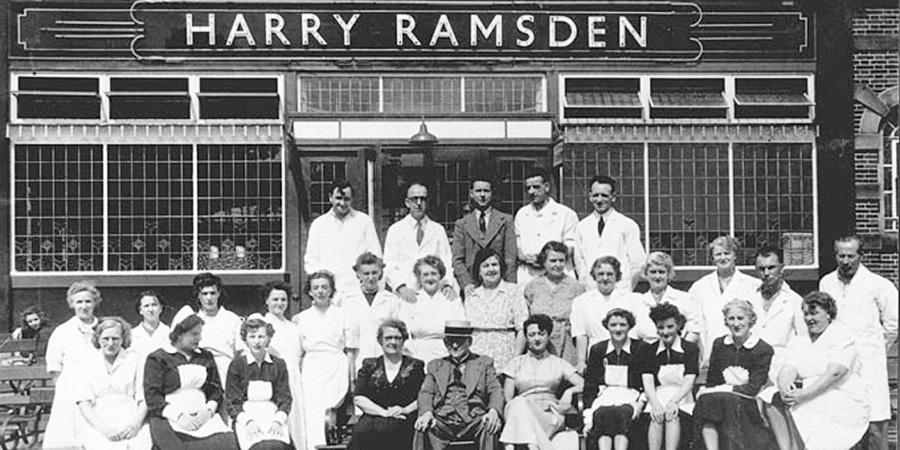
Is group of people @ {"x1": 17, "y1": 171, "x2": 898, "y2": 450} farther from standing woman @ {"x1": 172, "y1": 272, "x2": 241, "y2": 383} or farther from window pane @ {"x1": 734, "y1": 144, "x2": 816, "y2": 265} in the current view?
window pane @ {"x1": 734, "y1": 144, "x2": 816, "y2": 265}

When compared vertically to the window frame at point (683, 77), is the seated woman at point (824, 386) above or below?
below

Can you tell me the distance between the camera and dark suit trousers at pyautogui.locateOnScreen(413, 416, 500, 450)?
557cm

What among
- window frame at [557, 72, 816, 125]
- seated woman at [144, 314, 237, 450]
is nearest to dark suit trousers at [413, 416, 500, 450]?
seated woman at [144, 314, 237, 450]

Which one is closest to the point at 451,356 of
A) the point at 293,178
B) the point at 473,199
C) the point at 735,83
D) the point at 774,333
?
the point at 473,199

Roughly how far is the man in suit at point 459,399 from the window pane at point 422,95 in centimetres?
169

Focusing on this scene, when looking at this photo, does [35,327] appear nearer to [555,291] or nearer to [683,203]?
[555,291]

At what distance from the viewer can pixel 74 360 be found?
592 centimetres

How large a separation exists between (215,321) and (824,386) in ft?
12.5

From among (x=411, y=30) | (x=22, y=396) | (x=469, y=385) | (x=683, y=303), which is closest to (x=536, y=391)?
(x=469, y=385)

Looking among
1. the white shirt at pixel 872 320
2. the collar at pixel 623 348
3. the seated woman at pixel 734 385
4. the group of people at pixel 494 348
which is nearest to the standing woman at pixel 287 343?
the group of people at pixel 494 348

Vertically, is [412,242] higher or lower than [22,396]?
higher

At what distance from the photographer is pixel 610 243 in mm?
6660

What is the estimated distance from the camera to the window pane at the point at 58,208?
6.44 m

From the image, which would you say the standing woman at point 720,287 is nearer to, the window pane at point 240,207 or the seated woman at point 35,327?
the window pane at point 240,207
